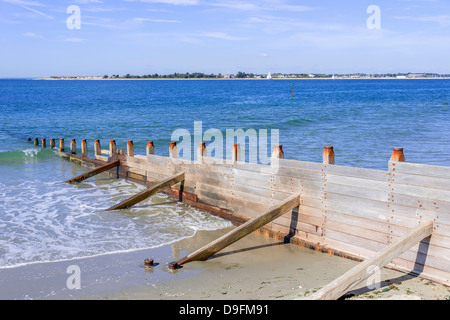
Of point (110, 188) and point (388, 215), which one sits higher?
point (388, 215)

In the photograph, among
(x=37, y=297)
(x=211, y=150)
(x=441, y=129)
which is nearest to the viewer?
(x=37, y=297)

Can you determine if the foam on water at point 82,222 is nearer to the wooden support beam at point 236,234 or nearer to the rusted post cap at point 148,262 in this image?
the rusted post cap at point 148,262

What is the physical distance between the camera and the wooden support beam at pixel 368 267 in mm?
6371

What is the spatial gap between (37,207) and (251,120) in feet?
112

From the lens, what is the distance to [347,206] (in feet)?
29.1

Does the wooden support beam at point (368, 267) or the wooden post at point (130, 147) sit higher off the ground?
the wooden post at point (130, 147)

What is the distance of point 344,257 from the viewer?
351 inches

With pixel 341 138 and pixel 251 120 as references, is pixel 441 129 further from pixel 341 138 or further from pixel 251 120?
pixel 251 120

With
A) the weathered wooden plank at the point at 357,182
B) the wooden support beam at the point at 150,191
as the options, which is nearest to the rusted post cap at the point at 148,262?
the weathered wooden plank at the point at 357,182

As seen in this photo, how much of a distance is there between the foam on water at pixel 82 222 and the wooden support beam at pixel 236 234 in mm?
1701

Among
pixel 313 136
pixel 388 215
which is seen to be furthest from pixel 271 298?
pixel 313 136

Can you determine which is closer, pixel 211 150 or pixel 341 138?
pixel 211 150

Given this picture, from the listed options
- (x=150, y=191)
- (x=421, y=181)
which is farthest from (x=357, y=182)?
(x=150, y=191)

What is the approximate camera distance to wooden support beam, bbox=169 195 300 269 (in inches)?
353
